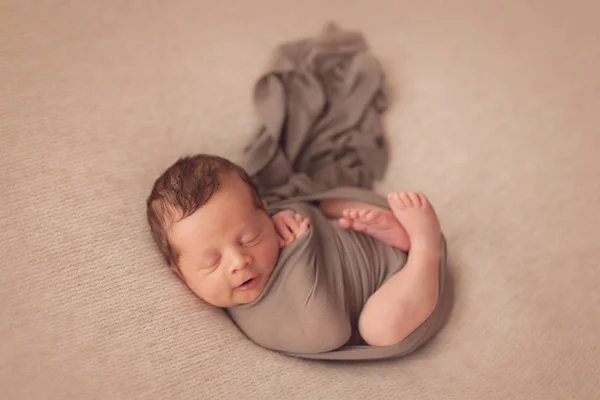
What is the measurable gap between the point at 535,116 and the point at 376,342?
0.57 meters

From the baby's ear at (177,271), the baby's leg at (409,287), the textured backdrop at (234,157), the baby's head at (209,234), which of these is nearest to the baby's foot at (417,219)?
the baby's leg at (409,287)

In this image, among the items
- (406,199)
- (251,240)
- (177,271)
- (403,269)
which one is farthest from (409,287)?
(177,271)

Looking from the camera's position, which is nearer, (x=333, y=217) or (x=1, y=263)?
(x=1, y=263)

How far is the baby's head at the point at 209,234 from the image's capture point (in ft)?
2.83

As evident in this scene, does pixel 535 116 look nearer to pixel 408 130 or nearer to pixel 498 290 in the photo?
pixel 408 130

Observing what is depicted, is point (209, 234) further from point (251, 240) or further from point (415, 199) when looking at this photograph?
point (415, 199)

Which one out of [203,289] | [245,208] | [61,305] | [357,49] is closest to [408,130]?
[357,49]

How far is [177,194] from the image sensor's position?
87 cm

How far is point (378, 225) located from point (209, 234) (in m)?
0.30

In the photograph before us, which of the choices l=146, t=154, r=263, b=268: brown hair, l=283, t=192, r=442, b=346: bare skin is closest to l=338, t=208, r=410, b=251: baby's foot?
l=283, t=192, r=442, b=346: bare skin

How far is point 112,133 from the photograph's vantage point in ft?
3.12

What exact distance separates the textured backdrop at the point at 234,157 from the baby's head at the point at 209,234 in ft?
0.12

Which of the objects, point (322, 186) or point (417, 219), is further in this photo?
point (322, 186)

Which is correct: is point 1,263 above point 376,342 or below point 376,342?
above
